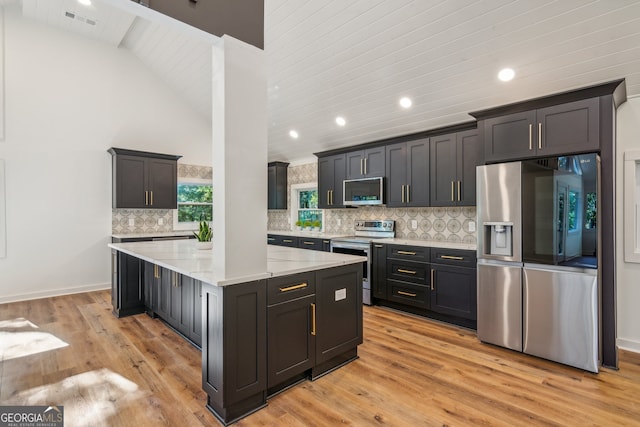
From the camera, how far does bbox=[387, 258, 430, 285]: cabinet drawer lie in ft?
12.9

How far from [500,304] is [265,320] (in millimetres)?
2279

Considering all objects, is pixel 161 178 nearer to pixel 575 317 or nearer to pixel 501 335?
pixel 501 335

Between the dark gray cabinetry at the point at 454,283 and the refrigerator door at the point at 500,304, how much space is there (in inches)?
11.6

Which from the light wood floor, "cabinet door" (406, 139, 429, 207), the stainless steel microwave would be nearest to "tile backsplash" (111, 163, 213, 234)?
the light wood floor

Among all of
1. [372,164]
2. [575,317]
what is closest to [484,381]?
[575,317]

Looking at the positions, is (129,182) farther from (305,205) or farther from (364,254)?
(364,254)

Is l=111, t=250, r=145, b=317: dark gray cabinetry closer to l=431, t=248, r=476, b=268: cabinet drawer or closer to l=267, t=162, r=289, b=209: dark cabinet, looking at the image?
l=267, t=162, r=289, b=209: dark cabinet

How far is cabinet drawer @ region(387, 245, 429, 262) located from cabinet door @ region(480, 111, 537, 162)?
4.29 ft

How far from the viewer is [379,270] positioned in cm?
440

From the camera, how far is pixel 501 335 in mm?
3078

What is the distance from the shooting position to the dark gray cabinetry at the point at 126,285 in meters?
3.91

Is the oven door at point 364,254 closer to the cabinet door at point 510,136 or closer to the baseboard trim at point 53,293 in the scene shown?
the cabinet door at point 510,136

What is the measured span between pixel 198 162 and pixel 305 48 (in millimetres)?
3740

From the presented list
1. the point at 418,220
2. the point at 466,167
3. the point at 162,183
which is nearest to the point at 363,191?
the point at 418,220
